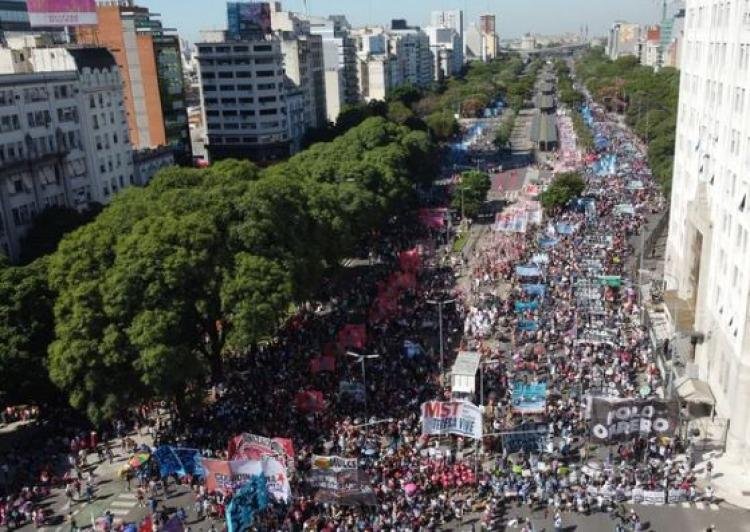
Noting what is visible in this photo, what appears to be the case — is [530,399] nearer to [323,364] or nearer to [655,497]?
[655,497]

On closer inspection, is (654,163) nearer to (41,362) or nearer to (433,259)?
(433,259)

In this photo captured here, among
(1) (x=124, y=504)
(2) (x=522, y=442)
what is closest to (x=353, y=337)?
(2) (x=522, y=442)

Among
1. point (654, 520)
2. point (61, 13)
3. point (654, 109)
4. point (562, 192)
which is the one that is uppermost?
point (61, 13)

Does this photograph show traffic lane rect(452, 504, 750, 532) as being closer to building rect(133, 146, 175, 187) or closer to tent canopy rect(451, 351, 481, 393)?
tent canopy rect(451, 351, 481, 393)

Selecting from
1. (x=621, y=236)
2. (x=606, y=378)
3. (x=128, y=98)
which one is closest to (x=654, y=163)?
(x=621, y=236)

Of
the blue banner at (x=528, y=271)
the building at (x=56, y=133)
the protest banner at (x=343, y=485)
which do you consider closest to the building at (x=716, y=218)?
the blue banner at (x=528, y=271)
